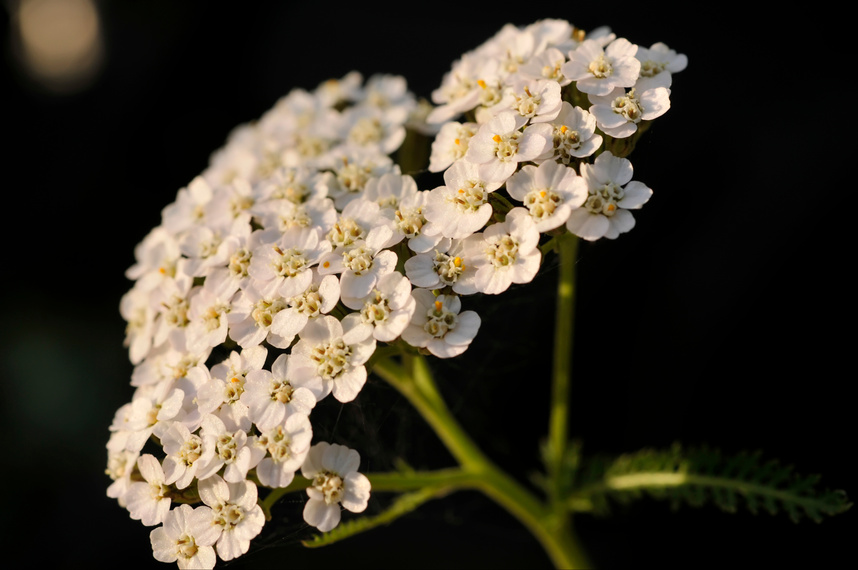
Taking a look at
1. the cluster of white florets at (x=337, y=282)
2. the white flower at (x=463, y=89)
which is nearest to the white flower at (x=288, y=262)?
the cluster of white florets at (x=337, y=282)

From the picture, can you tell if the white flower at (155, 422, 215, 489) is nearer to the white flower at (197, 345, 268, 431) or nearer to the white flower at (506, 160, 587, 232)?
the white flower at (197, 345, 268, 431)

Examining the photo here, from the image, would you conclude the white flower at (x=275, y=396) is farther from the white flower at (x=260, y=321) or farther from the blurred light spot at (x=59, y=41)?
the blurred light spot at (x=59, y=41)

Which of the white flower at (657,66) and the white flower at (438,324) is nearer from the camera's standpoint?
the white flower at (438,324)

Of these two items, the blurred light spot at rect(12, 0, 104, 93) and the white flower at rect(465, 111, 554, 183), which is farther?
the blurred light spot at rect(12, 0, 104, 93)

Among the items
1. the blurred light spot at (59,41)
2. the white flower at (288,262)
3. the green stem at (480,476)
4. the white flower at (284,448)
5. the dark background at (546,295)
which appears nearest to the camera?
the white flower at (284,448)

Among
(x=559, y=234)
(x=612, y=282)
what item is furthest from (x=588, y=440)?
(x=559, y=234)

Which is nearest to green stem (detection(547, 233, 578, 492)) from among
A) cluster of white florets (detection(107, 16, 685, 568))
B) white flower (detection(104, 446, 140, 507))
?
cluster of white florets (detection(107, 16, 685, 568))

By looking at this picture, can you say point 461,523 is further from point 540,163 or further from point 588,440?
point 540,163
